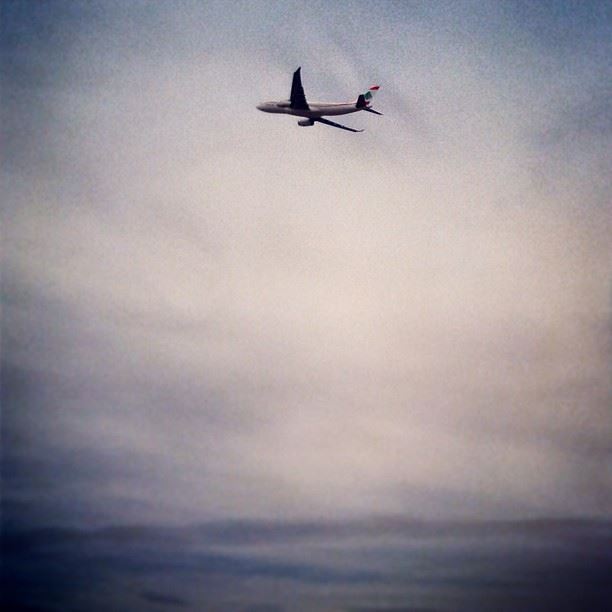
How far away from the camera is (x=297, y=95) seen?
37.7 meters

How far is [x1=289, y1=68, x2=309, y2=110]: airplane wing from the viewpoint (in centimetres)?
3712

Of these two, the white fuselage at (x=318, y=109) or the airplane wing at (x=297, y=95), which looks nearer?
the airplane wing at (x=297, y=95)

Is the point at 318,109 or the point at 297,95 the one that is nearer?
the point at 297,95

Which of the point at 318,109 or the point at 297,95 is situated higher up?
the point at 297,95

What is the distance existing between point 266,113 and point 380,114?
15.7 feet

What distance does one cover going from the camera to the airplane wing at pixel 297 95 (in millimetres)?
37125

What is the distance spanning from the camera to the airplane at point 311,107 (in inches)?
1478

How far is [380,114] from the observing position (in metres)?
39.4

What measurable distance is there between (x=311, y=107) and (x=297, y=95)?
855 mm

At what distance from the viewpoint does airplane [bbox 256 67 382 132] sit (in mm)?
37553

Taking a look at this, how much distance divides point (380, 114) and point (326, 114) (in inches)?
93.7

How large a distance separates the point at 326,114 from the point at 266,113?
3.25 meters

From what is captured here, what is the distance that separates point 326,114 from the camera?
38531 mm

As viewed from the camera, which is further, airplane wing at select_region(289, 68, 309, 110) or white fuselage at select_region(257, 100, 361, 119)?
white fuselage at select_region(257, 100, 361, 119)
